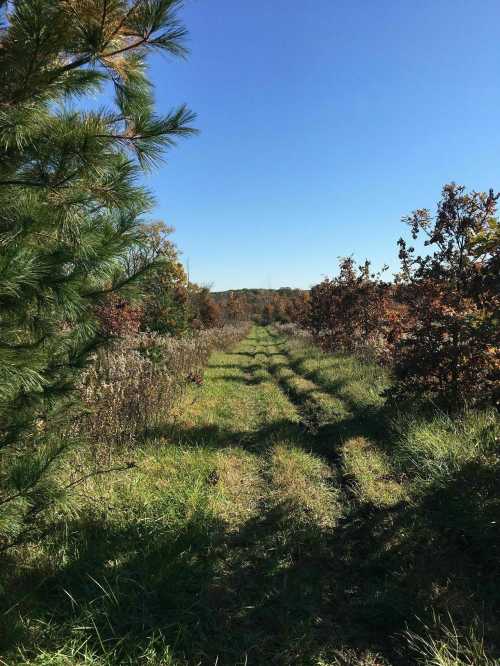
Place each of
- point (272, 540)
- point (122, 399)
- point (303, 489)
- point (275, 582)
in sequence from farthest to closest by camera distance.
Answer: point (122, 399)
point (303, 489)
point (272, 540)
point (275, 582)

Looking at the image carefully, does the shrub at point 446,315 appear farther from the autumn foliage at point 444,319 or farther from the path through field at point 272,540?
the path through field at point 272,540

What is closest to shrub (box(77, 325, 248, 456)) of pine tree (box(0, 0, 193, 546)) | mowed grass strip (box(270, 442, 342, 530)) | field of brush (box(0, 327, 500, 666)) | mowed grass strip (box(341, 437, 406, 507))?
field of brush (box(0, 327, 500, 666))

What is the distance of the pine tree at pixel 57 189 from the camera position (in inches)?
81.4

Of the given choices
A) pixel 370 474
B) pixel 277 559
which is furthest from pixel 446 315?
pixel 277 559

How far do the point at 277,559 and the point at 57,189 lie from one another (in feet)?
10.4

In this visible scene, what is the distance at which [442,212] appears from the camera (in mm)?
6051

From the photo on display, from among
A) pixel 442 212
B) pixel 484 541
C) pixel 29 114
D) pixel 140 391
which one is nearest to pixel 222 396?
pixel 140 391

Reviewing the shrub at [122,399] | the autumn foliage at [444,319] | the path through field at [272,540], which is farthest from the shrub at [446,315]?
the shrub at [122,399]

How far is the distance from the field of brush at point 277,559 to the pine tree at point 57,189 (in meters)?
0.67

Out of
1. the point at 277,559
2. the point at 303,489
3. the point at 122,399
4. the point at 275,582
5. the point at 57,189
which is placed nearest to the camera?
the point at 57,189

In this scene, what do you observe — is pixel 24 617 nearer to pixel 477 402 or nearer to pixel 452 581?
pixel 452 581

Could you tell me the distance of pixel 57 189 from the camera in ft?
7.54

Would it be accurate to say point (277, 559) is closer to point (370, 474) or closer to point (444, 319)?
point (370, 474)

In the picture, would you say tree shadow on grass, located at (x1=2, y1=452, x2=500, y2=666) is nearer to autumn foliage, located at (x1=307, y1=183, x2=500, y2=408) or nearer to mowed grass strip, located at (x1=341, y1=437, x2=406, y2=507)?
mowed grass strip, located at (x1=341, y1=437, x2=406, y2=507)
